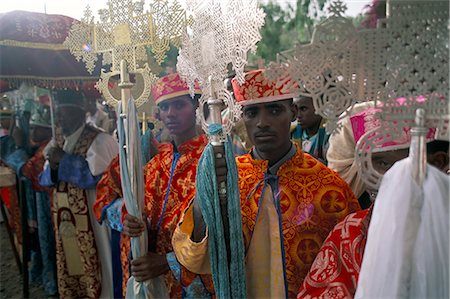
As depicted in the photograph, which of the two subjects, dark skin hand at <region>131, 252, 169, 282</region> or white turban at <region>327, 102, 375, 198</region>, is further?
white turban at <region>327, 102, 375, 198</region>

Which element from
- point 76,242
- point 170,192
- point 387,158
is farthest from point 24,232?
point 387,158

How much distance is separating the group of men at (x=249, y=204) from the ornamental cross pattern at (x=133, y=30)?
43 centimetres

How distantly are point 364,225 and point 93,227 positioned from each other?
3.30 m

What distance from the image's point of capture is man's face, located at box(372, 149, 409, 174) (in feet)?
4.70

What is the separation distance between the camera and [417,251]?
1.13m

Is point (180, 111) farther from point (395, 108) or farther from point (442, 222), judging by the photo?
point (442, 222)

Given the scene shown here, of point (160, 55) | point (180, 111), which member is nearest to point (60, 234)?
point (180, 111)

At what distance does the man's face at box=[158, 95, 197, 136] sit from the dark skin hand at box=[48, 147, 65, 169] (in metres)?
1.83

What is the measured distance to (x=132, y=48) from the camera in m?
2.47

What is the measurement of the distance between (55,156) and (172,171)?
6.42 ft

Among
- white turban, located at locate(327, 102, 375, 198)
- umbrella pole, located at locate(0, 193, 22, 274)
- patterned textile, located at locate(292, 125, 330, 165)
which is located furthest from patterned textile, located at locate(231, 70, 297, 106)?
umbrella pole, located at locate(0, 193, 22, 274)

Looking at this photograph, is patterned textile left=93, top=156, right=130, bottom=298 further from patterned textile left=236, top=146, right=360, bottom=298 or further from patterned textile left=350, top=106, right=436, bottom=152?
patterned textile left=350, top=106, right=436, bottom=152

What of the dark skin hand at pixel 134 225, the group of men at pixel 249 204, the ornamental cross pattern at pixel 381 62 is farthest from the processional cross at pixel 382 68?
the dark skin hand at pixel 134 225

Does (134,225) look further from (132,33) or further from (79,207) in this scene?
(79,207)
